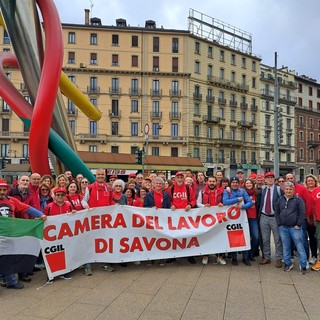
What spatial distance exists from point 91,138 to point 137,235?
4082 cm

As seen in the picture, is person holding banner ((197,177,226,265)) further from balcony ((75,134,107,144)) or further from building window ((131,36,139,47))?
building window ((131,36,139,47))

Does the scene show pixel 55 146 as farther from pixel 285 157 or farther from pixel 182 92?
Answer: pixel 285 157

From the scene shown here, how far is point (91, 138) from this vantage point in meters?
45.7

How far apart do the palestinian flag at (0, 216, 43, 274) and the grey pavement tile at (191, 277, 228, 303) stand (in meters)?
2.47

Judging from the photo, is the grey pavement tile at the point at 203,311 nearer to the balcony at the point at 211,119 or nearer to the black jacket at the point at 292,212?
the black jacket at the point at 292,212

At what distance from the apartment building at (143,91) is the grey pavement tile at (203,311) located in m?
41.1

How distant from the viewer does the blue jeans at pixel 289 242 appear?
19.2 feet

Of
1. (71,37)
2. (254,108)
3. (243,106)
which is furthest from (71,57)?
(254,108)

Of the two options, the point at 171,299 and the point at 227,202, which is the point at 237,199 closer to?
the point at 227,202

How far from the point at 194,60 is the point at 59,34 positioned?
144ft

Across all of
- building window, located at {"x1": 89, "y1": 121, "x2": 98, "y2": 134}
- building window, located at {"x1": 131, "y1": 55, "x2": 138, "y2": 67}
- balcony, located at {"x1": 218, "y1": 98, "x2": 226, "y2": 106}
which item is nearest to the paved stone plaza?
building window, located at {"x1": 89, "y1": 121, "x2": 98, "y2": 134}

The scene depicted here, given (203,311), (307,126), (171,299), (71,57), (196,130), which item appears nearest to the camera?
(203,311)

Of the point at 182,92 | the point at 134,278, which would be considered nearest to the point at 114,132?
the point at 182,92

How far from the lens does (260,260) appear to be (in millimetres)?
6637
